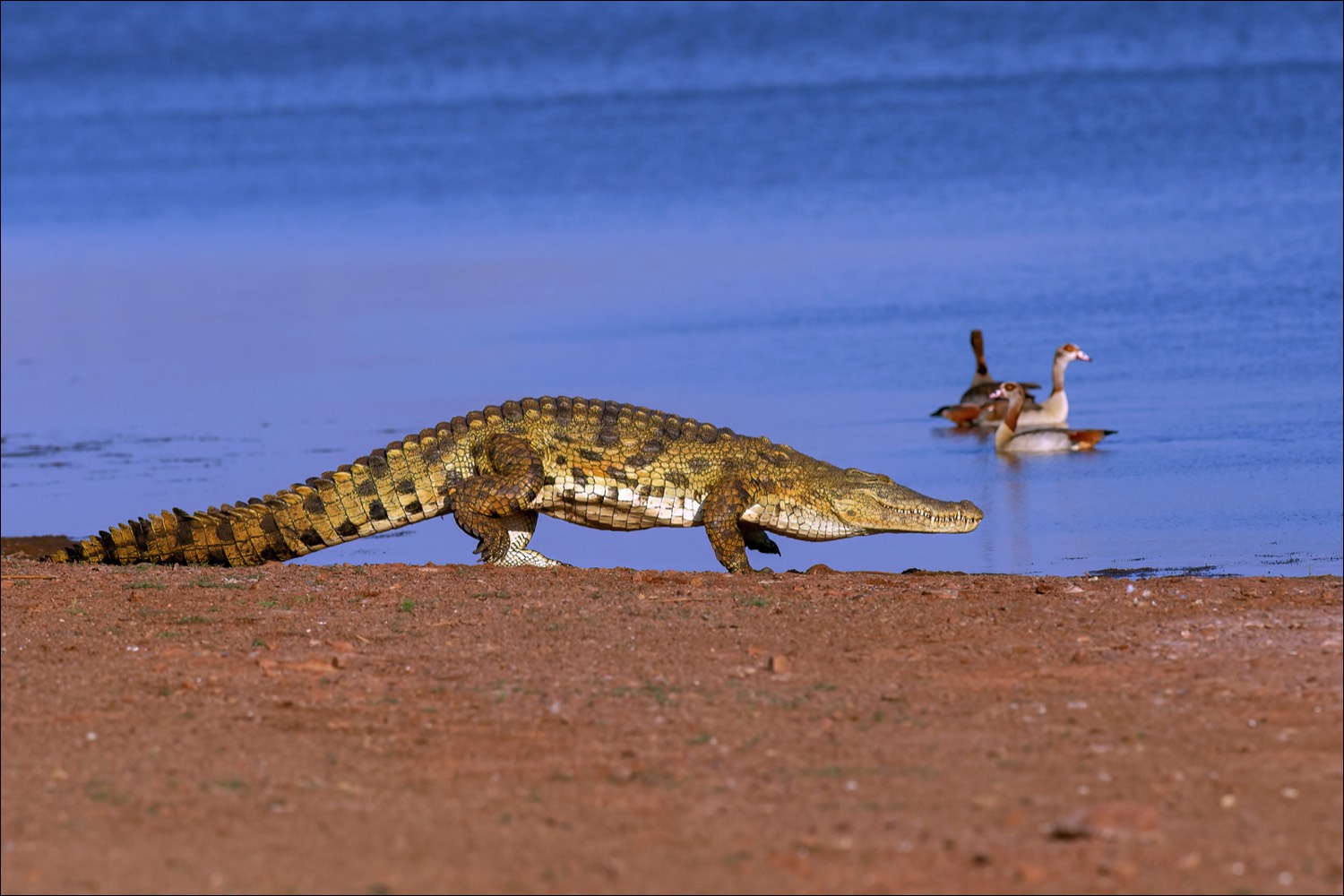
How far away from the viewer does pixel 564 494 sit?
11125mm

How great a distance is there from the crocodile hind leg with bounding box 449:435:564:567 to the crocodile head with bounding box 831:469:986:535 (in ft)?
5.26

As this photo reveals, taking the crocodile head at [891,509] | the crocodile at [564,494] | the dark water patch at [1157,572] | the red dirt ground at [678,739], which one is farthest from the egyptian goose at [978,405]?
the red dirt ground at [678,739]

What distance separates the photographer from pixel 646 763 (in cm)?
605

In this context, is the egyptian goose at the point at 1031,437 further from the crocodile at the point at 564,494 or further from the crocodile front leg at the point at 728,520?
the crocodile front leg at the point at 728,520

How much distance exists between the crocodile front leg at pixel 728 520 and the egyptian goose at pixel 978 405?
6.08 meters

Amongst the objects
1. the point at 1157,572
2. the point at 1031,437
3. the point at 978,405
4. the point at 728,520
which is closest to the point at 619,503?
the point at 728,520

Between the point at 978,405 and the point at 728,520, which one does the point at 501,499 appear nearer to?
the point at 728,520

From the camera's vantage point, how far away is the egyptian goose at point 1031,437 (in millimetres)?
15648

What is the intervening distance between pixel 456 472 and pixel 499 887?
20.4ft

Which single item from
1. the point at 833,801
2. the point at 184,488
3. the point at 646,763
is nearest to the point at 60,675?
the point at 646,763

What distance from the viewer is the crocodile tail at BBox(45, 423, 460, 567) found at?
11.2 metres

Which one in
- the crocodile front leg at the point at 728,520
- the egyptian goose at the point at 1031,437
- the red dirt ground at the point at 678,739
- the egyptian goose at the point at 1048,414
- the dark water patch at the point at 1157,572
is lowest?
the red dirt ground at the point at 678,739

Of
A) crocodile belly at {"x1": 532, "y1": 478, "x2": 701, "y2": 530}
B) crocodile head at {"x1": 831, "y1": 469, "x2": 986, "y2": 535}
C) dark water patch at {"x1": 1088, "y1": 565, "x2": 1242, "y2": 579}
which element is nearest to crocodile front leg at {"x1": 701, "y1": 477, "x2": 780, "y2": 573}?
crocodile belly at {"x1": 532, "y1": 478, "x2": 701, "y2": 530}

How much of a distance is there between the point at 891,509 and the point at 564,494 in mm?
1719
